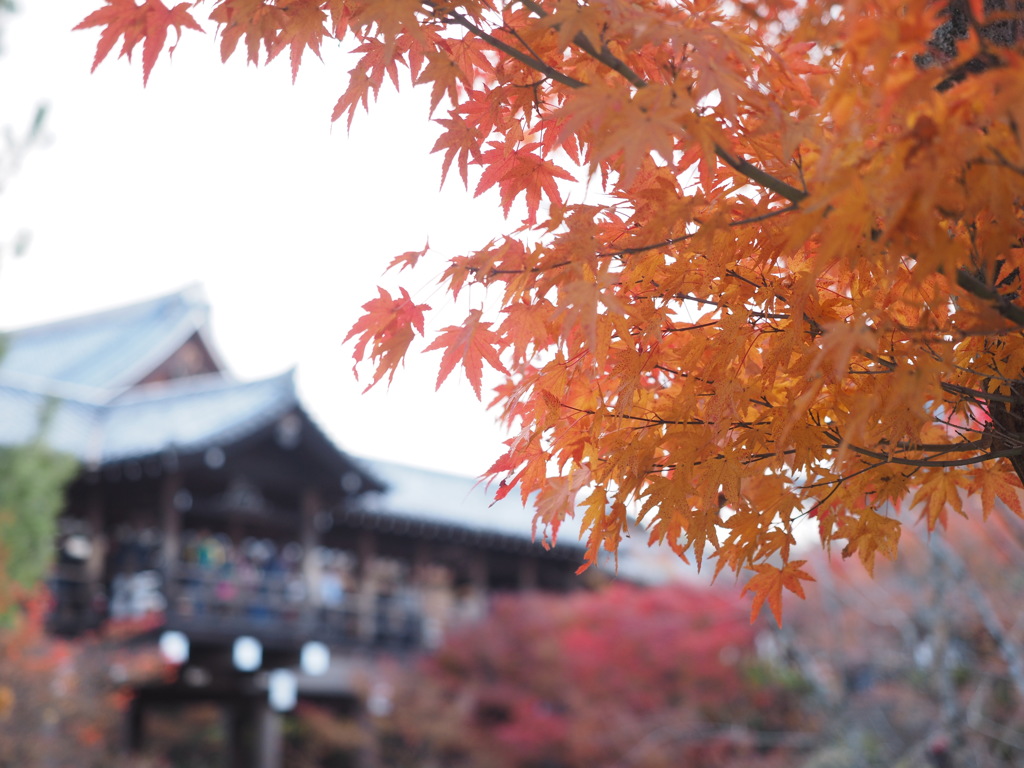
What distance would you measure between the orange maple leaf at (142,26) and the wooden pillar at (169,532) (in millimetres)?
9959

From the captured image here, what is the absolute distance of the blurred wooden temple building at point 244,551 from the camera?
11.4 m

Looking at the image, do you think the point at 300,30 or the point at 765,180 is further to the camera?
the point at 300,30

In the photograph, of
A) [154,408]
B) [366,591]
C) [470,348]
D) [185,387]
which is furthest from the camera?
[185,387]

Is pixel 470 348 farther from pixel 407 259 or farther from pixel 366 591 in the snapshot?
pixel 366 591

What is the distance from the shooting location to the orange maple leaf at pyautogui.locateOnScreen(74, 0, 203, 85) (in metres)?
1.71

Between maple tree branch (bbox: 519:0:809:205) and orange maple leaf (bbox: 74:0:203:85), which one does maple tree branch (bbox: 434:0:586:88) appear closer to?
maple tree branch (bbox: 519:0:809:205)

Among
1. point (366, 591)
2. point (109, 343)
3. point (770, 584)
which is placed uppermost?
point (109, 343)

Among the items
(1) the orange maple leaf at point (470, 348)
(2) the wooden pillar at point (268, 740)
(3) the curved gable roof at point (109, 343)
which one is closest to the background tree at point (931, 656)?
(1) the orange maple leaf at point (470, 348)

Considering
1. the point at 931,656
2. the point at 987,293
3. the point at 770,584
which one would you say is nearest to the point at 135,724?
the point at 931,656

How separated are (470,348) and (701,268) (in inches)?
16.3

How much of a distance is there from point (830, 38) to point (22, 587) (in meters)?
8.95

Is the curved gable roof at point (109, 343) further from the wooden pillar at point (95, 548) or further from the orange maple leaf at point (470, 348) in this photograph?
the orange maple leaf at point (470, 348)

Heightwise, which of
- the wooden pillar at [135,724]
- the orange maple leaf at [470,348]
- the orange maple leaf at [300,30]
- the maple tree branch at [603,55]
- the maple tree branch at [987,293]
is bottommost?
the wooden pillar at [135,724]

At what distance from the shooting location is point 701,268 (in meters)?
1.58
